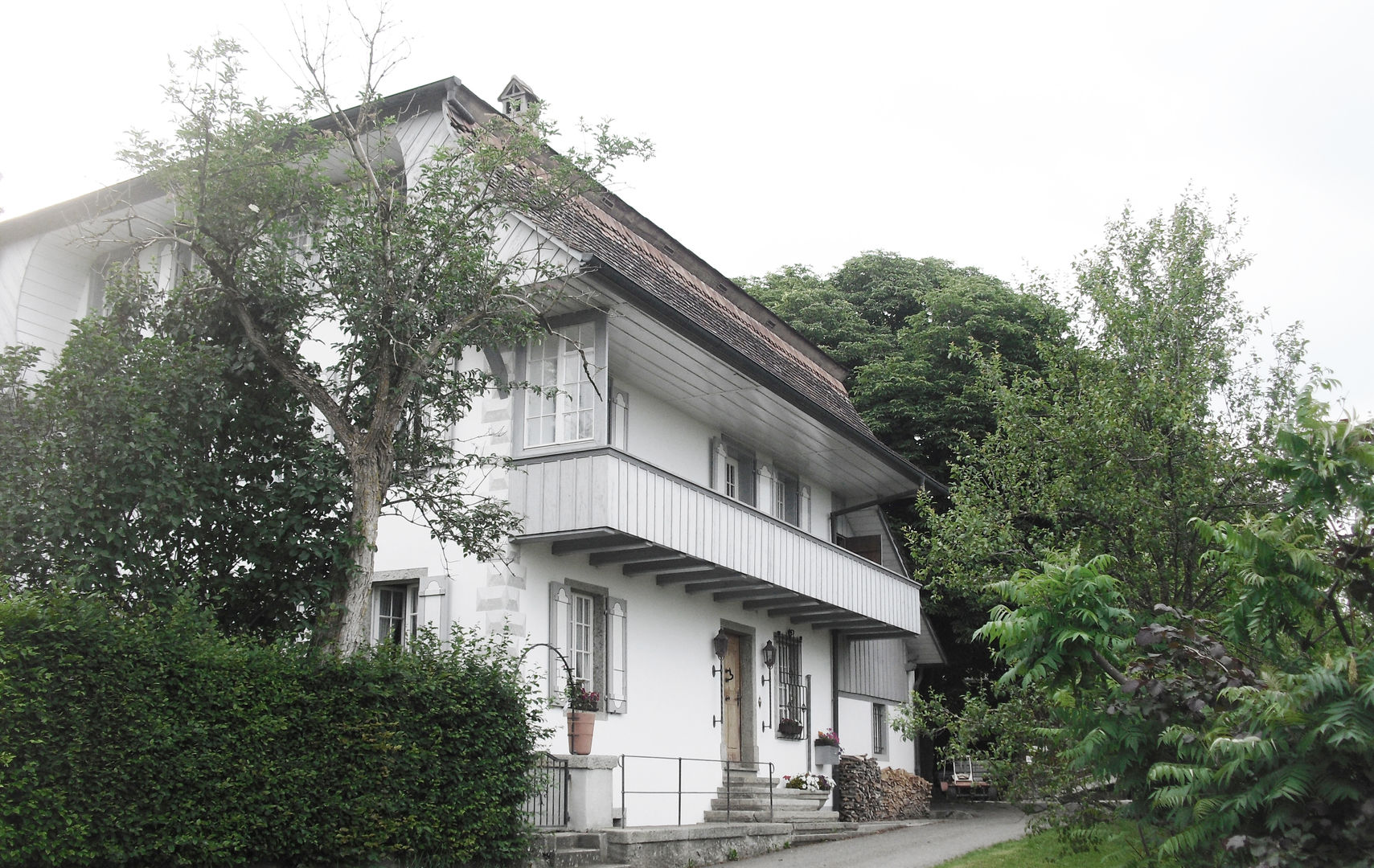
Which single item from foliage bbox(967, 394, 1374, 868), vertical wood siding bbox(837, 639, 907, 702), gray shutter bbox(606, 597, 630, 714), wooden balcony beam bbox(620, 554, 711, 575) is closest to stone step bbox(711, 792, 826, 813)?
gray shutter bbox(606, 597, 630, 714)

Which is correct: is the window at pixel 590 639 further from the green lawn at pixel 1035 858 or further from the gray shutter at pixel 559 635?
the green lawn at pixel 1035 858

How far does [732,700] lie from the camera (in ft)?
62.3

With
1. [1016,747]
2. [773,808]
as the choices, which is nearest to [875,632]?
[773,808]

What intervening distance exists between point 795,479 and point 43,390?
13.5 m

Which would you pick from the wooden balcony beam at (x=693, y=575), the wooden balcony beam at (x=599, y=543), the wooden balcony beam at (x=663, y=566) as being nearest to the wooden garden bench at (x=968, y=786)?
the wooden balcony beam at (x=693, y=575)

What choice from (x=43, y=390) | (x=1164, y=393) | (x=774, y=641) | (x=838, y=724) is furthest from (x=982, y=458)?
(x=43, y=390)

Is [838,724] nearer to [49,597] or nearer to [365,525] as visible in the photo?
[365,525]

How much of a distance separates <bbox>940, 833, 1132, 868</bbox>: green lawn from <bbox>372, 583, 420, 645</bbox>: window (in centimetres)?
676

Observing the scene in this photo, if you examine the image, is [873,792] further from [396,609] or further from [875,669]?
[396,609]

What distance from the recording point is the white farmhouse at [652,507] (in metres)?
14.2

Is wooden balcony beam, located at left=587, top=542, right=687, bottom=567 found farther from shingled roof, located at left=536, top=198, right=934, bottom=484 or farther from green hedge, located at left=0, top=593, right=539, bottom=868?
green hedge, located at left=0, top=593, right=539, bottom=868

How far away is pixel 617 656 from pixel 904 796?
968 cm

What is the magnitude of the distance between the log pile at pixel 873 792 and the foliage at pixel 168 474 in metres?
11.9

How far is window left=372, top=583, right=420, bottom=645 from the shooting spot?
584 inches
